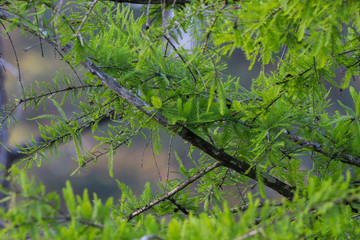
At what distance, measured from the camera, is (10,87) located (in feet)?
5.70

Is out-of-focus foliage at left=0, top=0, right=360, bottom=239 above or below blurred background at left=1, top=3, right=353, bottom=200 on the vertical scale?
below

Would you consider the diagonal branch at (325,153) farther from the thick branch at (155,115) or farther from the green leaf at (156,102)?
the green leaf at (156,102)

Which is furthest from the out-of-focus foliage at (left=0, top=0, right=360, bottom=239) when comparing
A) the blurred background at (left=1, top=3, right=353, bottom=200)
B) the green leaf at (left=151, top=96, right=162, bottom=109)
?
the blurred background at (left=1, top=3, right=353, bottom=200)

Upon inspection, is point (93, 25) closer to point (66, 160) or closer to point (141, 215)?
point (141, 215)

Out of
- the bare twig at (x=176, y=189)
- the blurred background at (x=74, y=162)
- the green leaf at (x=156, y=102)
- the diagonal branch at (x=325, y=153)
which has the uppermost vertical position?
the blurred background at (x=74, y=162)

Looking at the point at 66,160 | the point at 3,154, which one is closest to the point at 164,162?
the point at 66,160

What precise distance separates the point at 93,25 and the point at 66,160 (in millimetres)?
1113

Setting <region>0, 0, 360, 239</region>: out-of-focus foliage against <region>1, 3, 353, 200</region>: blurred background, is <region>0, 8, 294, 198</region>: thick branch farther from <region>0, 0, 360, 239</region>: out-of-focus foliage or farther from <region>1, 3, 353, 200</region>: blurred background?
<region>1, 3, 353, 200</region>: blurred background

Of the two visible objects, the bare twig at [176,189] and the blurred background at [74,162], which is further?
the blurred background at [74,162]

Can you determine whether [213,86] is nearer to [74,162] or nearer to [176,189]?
[176,189]

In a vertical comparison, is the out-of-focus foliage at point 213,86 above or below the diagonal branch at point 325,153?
above

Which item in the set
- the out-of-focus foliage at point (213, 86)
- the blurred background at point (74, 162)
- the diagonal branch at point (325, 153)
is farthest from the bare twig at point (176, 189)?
the blurred background at point (74, 162)

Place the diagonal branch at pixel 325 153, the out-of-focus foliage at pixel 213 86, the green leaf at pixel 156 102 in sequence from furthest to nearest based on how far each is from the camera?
the diagonal branch at pixel 325 153 < the green leaf at pixel 156 102 < the out-of-focus foliage at pixel 213 86

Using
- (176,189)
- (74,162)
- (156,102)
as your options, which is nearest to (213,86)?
(156,102)
